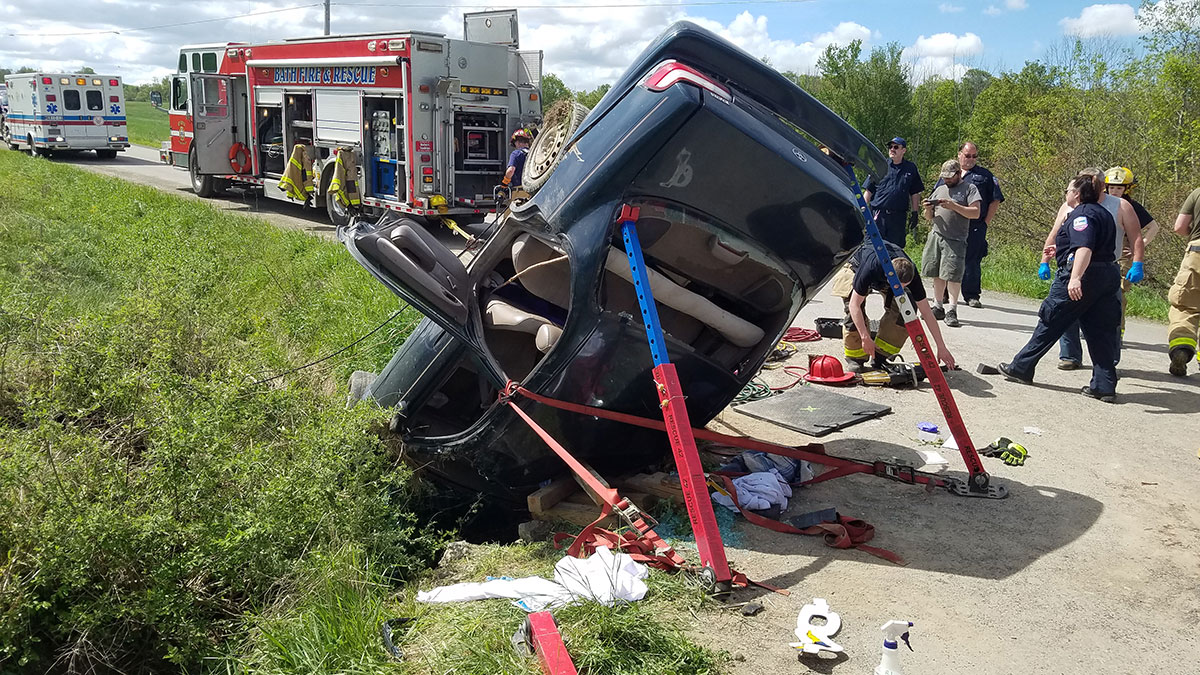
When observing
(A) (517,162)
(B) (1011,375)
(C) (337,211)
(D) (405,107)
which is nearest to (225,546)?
(B) (1011,375)

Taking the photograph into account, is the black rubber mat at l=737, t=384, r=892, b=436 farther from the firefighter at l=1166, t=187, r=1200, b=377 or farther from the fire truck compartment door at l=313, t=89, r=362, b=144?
the fire truck compartment door at l=313, t=89, r=362, b=144

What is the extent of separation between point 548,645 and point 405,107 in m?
12.5

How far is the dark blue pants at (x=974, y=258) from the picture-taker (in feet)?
32.3

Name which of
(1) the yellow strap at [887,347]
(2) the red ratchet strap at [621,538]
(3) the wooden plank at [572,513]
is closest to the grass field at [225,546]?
(2) the red ratchet strap at [621,538]

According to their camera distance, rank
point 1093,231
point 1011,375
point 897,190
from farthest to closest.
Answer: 1. point 897,190
2. point 1011,375
3. point 1093,231

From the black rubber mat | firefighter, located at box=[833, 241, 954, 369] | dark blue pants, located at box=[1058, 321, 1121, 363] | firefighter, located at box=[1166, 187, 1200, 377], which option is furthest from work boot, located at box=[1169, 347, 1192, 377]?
the black rubber mat

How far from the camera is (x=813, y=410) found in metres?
6.73

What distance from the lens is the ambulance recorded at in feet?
99.7

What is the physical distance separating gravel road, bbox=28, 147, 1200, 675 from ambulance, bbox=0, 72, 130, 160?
3144 cm

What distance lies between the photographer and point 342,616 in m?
3.76

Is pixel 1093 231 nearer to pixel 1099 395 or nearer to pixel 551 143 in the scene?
pixel 1099 395

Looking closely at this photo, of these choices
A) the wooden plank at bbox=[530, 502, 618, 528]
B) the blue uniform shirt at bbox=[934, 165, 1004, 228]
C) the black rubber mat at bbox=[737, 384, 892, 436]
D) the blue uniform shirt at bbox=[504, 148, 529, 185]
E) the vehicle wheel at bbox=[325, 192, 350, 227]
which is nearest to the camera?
the wooden plank at bbox=[530, 502, 618, 528]

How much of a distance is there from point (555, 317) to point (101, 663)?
2.66m

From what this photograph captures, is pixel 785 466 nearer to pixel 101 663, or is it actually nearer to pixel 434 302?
pixel 434 302
